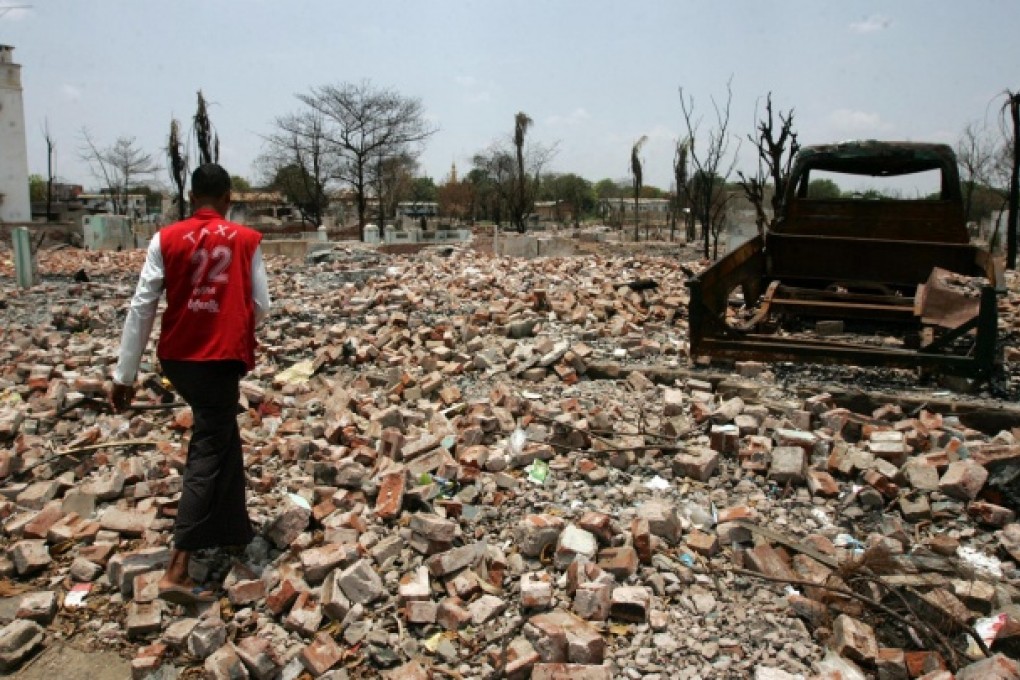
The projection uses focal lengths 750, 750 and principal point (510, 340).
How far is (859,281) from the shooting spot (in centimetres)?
653

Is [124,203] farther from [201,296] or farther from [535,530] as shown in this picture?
[535,530]

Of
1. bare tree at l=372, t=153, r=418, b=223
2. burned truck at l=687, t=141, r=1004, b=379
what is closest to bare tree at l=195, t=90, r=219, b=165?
bare tree at l=372, t=153, r=418, b=223

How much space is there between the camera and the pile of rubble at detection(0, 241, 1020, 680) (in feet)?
8.10

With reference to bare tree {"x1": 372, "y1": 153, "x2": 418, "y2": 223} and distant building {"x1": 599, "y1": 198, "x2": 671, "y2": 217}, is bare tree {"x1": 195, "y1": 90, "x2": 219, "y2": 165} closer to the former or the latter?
bare tree {"x1": 372, "y1": 153, "x2": 418, "y2": 223}

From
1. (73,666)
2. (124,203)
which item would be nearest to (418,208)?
(124,203)

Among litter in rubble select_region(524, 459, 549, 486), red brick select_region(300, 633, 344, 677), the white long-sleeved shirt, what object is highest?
the white long-sleeved shirt

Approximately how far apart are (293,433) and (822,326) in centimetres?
422

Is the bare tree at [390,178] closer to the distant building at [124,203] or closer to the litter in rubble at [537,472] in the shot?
the distant building at [124,203]

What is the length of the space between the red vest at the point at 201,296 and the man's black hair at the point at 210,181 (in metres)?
0.17

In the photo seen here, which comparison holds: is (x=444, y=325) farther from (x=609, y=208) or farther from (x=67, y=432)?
(x=609, y=208)

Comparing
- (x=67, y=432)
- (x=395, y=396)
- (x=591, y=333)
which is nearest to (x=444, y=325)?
(x=591, y=333)

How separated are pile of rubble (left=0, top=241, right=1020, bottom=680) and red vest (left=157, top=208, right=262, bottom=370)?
801 mm

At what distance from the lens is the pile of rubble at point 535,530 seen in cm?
247

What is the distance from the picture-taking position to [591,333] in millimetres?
6148
